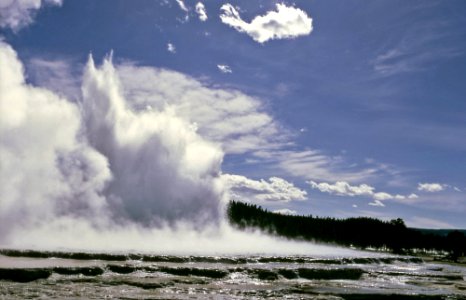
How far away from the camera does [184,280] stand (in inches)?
1049

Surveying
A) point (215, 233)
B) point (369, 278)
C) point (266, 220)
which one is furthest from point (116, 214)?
point (266, 220)

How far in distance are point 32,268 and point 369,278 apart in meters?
23.1

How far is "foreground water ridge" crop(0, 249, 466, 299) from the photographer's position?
21.9 metres

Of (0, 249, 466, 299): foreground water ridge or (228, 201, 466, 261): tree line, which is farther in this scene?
(228, 201, 466, 261): tree line

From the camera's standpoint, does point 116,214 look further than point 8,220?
Yes

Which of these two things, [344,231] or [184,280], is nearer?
[184,280]

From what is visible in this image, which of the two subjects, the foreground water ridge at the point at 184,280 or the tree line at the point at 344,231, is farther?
the tree line at the point at 344,231

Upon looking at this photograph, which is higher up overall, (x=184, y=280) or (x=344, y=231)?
(x=344, y=231)

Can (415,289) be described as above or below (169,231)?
below

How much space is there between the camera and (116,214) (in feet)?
189

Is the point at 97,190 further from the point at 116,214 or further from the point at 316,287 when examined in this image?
the point at 316,287

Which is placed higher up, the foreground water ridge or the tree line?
the tree line

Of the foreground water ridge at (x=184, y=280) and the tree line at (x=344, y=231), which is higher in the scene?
the tree line at (x=344, y=231)

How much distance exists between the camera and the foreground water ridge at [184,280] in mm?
21891
